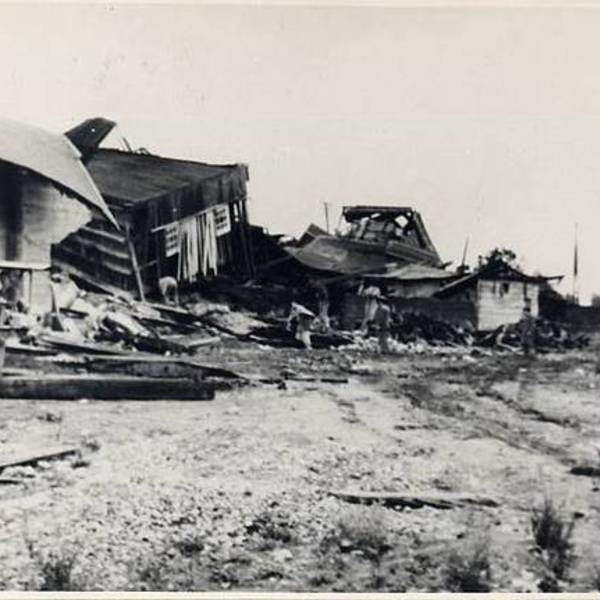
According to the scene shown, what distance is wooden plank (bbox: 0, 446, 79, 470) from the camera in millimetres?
3518

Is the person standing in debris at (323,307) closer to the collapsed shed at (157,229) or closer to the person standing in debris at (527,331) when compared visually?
the collapsed shed at (157,229)

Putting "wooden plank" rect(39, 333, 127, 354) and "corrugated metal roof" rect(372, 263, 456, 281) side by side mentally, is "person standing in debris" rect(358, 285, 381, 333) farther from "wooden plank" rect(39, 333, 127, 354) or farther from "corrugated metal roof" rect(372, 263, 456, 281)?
"wooden plank" rect(39, 333, 127, 354)

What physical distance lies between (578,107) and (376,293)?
73.3 inches

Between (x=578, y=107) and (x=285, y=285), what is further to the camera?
(x=285, y=285)

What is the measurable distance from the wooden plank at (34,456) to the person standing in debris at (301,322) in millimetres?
1671

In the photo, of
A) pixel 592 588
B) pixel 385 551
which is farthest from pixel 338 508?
pixel 592 588

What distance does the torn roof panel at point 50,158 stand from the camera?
4316 mm

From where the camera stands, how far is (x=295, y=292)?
498 cm

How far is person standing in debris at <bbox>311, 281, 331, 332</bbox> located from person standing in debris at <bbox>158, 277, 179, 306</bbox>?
0.89 m

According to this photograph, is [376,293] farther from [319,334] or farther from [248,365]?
[248,365]

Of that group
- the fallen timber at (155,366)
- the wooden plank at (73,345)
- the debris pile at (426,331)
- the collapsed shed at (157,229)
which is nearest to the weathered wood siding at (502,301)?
the debris pile at (426,331)

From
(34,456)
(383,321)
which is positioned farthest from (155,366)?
(383,321)

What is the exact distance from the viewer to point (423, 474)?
12.0 ft

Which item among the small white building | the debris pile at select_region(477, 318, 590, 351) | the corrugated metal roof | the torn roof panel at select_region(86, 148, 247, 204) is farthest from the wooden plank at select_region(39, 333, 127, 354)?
the debris pile at select_region(477, 318, 590, 351)
